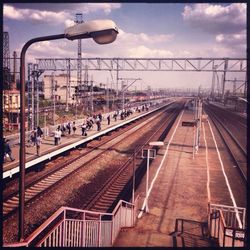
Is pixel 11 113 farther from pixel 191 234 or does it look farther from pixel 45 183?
pixel 191 234

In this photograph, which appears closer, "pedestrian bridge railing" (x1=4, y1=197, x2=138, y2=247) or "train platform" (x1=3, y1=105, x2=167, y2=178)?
"pedestrian bridge railing" (x1=4, y1=197, x2=138, y2=247)

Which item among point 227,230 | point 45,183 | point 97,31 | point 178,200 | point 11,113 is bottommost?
point 178,200

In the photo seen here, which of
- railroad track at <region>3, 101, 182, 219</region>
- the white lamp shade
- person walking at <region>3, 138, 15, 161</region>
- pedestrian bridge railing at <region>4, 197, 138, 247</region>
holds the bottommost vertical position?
railroad track at <region>3, 101, 182, 219</region>

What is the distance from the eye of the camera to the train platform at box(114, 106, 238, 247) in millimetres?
9812

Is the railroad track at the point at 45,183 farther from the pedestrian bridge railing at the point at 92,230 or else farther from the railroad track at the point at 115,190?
the pedestrian bridge railing at the point at 92,230

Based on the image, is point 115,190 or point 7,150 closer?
point 115,190

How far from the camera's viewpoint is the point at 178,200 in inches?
543

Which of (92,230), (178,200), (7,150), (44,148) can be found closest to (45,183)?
(7,150)

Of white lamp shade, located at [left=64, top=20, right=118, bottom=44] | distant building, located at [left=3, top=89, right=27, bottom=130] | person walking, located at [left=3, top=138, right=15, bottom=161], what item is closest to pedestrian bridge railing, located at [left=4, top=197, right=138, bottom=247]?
white lamp shade, located at [left=64, top=20, right=118, bottom=44]

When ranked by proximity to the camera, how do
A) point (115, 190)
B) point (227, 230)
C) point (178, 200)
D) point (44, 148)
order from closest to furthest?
point (227, 230), point (178, 200), point (115, 190), point (44, 148)

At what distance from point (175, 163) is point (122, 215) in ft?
35.4

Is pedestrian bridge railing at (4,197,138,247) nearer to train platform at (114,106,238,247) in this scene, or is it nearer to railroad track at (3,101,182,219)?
train platform at (114,106,238,247)

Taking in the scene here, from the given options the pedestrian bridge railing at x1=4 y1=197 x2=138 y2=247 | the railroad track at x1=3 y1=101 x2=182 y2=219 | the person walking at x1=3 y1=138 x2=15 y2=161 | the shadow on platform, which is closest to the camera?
the pedestrian bridge railing at x1=4 y1=197 x2=138 y2=247

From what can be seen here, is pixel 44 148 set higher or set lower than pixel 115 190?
higher
